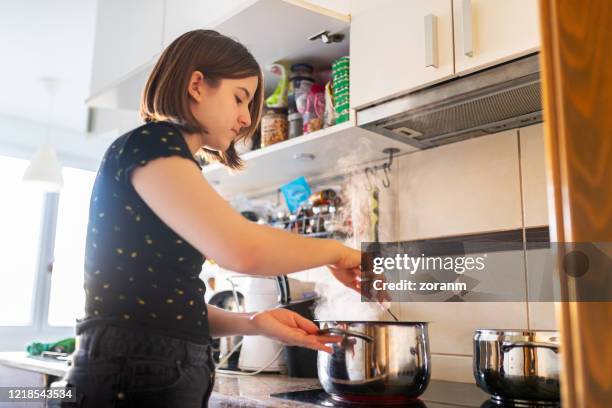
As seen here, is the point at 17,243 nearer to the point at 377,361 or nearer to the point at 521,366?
the point at 377,361

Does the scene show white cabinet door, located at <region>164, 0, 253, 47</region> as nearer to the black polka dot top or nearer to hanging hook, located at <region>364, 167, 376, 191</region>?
hanging hook, located at <region>364, 167, 376, 191</region>

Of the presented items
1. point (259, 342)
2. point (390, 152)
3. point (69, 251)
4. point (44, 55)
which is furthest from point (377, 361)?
point (69, 251)

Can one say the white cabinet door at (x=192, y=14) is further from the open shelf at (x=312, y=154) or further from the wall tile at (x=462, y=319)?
the wall tile at (x=462, y=319)

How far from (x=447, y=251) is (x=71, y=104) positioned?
2706 mm

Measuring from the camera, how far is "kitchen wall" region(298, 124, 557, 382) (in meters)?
1.38

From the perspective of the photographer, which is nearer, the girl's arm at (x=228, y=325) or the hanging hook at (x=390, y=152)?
the girl's arm at (x=228, y=325)

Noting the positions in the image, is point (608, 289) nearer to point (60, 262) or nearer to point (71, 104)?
point (71, 104)

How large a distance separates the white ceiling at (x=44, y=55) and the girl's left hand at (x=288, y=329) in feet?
6.14

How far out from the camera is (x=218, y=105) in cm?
90

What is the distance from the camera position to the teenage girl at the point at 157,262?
0.72 meters

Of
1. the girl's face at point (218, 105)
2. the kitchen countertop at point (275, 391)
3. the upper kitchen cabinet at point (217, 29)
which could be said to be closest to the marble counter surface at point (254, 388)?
the kitchen countertop at point (275, 391)

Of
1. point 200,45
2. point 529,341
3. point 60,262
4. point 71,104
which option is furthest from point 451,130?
point 60,262

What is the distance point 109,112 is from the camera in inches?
103

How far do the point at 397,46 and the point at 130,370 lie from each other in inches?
35.7
